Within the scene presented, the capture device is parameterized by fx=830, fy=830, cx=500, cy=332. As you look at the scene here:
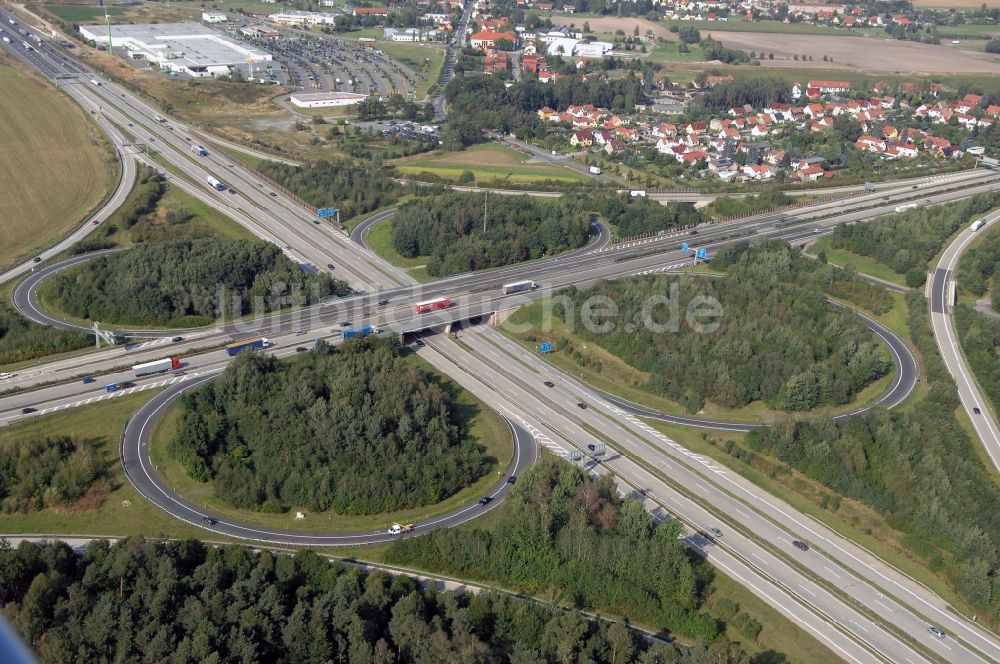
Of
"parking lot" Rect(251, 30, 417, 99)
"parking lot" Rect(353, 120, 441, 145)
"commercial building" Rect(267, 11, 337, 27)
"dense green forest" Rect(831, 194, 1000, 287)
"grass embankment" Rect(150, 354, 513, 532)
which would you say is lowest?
"grass embankment" Rect(150, 354, 513, 532)

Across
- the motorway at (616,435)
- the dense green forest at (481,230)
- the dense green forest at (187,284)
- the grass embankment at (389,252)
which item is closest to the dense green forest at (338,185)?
the motorway at (616,435)

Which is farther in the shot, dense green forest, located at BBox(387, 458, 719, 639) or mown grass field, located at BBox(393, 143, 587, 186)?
mown grass field, located at BBox(393, 143, 587, 186)

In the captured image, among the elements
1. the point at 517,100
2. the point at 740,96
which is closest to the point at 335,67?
the point at 517,100

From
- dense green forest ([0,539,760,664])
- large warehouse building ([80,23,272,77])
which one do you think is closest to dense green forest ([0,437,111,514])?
→ dense green forest ([0,539,760,664])

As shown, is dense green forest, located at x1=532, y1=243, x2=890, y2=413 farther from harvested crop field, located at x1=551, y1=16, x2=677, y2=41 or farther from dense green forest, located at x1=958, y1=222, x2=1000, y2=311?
harvested crop field, located at x1=551, y1=16, x2=677, y2=41

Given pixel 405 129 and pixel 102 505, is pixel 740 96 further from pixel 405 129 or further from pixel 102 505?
pixel 102 505

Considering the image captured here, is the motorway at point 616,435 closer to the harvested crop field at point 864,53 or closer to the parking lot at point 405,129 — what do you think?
the parking lot at point 405,129

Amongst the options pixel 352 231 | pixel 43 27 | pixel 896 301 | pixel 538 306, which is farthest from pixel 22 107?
pixel 896 301

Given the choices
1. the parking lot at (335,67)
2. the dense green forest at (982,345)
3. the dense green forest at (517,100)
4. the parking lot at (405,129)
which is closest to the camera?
the dense green forest at (982,345)
